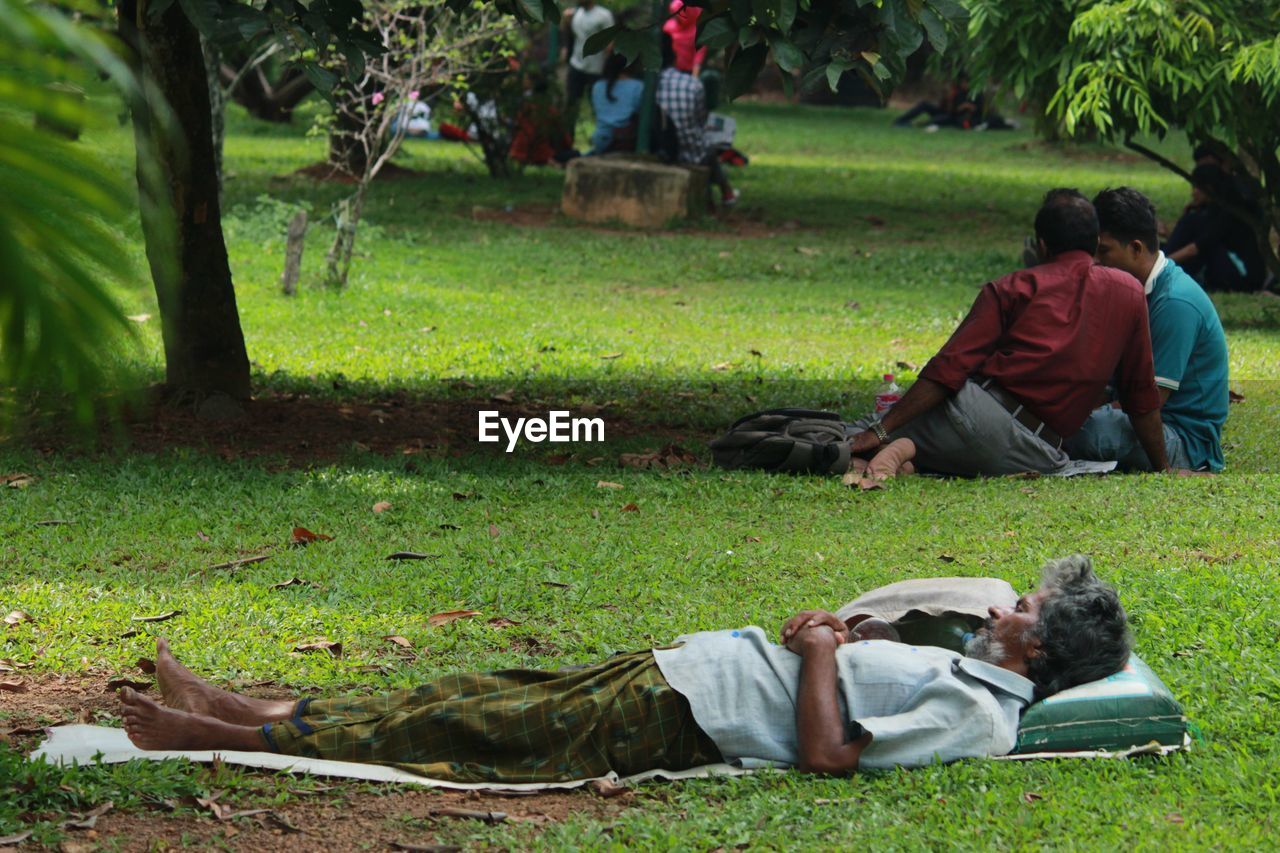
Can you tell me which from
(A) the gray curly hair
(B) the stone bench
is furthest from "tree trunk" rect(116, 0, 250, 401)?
(B) the stone bench

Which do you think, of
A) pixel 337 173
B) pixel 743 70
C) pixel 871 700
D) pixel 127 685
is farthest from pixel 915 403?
pixel 337 173

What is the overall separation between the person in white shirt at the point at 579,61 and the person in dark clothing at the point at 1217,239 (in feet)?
28.3

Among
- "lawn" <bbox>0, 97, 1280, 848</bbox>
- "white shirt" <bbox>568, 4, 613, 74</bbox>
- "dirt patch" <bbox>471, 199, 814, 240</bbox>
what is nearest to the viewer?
"lawn" <bbox>0, 97, 1280, 848</bbox>

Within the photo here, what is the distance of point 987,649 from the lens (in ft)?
12.9

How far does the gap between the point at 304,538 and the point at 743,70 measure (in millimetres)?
2439

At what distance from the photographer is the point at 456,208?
54.1 ft

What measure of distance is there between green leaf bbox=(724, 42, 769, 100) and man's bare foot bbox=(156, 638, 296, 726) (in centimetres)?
276

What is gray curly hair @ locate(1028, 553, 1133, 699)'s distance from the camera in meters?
3.79

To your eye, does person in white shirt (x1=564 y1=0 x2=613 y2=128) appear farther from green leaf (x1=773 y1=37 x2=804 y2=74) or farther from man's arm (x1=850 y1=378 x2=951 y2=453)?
green leaf (x1=773 y1=37 x2=804 y2=74)

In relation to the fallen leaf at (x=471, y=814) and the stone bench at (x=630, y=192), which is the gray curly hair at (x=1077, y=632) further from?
the stone bench at (x=630, y=192)

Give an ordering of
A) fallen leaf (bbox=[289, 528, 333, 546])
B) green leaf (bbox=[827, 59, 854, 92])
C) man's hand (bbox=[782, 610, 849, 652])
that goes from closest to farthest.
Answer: man's hand (bbox=[782, 610, 849, 652])
green leaf (bbox=[827, 59, 854, 92])
fallen leaf (bbox=[289, 528, 333, 546])

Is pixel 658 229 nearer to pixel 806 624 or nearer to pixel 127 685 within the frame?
pixel 127 685

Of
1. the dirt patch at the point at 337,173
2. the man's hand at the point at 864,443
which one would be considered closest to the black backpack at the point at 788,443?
the man's hand at the point at 864,443

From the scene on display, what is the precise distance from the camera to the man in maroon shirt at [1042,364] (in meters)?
6.77
